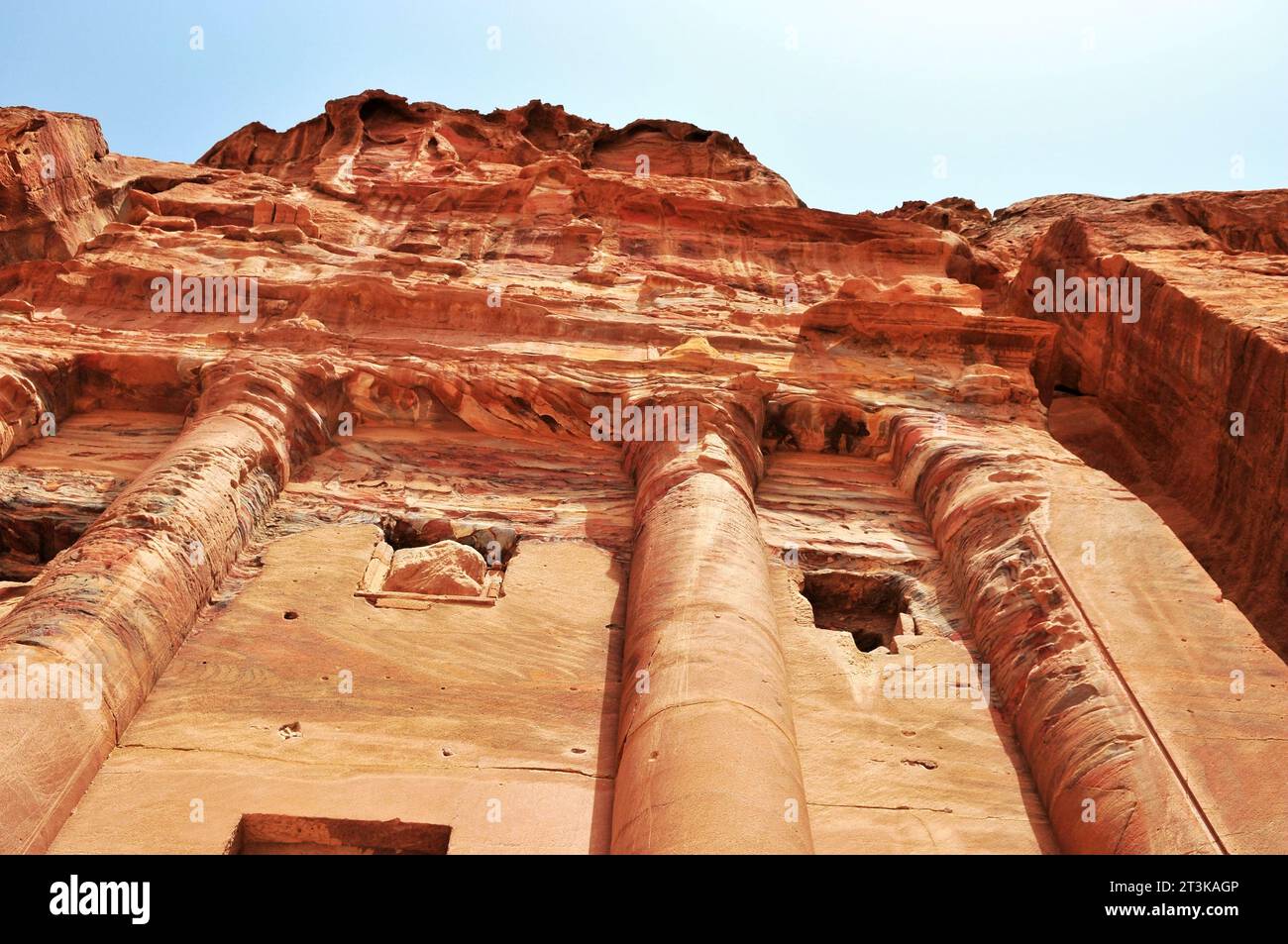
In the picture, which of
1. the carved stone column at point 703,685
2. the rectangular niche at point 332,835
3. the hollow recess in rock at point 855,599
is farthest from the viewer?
the hollow recess in rock at point 855,599

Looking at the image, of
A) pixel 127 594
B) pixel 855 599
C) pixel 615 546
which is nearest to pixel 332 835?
pixel 127 594

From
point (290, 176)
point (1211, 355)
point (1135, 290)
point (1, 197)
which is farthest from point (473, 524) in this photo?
point (290, 176)

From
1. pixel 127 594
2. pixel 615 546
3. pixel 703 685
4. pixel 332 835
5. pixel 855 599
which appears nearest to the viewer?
pixel 332 835

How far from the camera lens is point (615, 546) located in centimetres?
1009

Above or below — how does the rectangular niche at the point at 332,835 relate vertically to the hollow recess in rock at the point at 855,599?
below

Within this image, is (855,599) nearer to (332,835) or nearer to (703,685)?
(703,685)

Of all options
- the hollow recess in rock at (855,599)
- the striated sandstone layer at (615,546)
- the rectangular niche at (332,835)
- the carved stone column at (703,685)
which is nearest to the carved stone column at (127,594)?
the striated sandstone layer at (615,546)

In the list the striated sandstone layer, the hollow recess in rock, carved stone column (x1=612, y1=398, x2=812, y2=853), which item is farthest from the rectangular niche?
the hollow recess in rock

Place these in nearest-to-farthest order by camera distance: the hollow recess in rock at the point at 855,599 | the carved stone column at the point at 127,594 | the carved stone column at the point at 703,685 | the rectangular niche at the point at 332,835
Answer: the carved stone column at the point at 703,685 → the carved stone column at the point at 127,594 → the rectangular niche at the point at 332,835 → the hollow recess in rock at the point at 855,599

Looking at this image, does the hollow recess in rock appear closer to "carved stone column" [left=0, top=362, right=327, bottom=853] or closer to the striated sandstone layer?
the striated sandstone layer

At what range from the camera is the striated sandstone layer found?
6.87m

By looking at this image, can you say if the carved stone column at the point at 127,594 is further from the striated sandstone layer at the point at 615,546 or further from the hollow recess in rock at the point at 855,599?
the hollow recess in rock at the point at 855,599

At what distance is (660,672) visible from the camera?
291 inches

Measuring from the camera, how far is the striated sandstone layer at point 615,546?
22.5 ft
